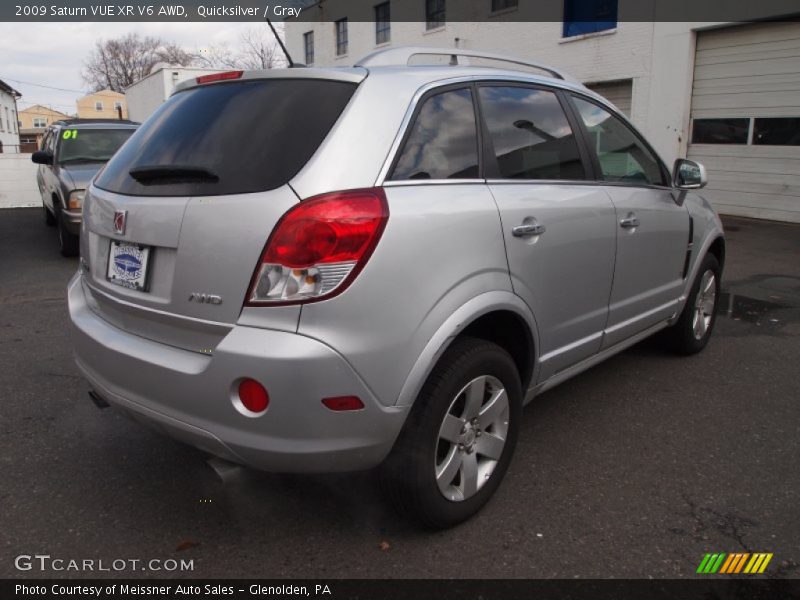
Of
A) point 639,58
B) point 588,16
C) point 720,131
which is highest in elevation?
point 588,16

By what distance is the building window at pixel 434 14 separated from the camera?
62.8 feet

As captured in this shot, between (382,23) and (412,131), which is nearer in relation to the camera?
(412,131)

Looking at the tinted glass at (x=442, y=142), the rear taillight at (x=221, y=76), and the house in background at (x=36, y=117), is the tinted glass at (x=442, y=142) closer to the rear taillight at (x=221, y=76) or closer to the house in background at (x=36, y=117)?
the rear taillight at (x=221, y=76)

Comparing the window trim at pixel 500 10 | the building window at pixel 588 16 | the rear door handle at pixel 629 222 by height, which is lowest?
the rear door handle at pixel 629 222

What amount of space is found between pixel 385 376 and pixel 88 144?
29.2ft

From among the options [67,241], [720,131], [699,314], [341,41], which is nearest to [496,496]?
[699,314]

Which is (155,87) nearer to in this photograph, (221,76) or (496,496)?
(221,76)

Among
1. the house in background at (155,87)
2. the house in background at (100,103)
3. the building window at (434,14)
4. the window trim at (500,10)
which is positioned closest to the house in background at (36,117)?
the house in background at (100,103)

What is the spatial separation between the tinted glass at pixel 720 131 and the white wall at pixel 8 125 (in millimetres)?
48249

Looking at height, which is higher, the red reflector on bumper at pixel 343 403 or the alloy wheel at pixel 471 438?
the red reflector on bumper at pixel 343 403

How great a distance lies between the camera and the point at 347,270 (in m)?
2.10

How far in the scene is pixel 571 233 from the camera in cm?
300

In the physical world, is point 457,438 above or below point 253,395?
below
